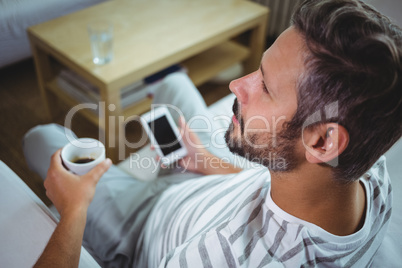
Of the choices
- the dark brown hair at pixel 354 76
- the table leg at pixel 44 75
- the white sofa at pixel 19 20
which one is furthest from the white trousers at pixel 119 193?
the white sofa at pixel 19 20

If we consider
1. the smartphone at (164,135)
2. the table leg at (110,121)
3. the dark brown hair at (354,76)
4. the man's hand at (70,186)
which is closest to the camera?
the dark brown hair at (354,76)

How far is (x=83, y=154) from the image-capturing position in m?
1.02

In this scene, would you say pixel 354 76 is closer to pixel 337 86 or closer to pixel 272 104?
pixel 337 86

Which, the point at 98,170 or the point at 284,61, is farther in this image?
the point at 98,170

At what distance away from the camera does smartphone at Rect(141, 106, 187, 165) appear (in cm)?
121

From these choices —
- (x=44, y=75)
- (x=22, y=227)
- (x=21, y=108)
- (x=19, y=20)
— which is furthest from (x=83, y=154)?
(x=19, y=20)

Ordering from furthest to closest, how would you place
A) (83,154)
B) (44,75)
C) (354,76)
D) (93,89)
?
(44,75), (93,89), (83,154), (354,76)

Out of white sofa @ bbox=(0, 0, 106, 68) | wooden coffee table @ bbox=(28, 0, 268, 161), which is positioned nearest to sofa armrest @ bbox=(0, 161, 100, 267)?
wooden coffee table @ bbox=(28, 0, 268, 161)

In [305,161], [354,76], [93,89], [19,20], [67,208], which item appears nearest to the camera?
[354,76]

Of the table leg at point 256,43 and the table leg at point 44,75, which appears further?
the table leg at point 256,43

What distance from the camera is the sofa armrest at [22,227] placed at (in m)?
0.73

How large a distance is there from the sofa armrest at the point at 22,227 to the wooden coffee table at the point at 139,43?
0.77 meters

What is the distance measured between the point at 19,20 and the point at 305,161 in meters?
1.84

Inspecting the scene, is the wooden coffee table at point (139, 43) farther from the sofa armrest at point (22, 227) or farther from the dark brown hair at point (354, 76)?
the dark brown hair at point (354, 76)
